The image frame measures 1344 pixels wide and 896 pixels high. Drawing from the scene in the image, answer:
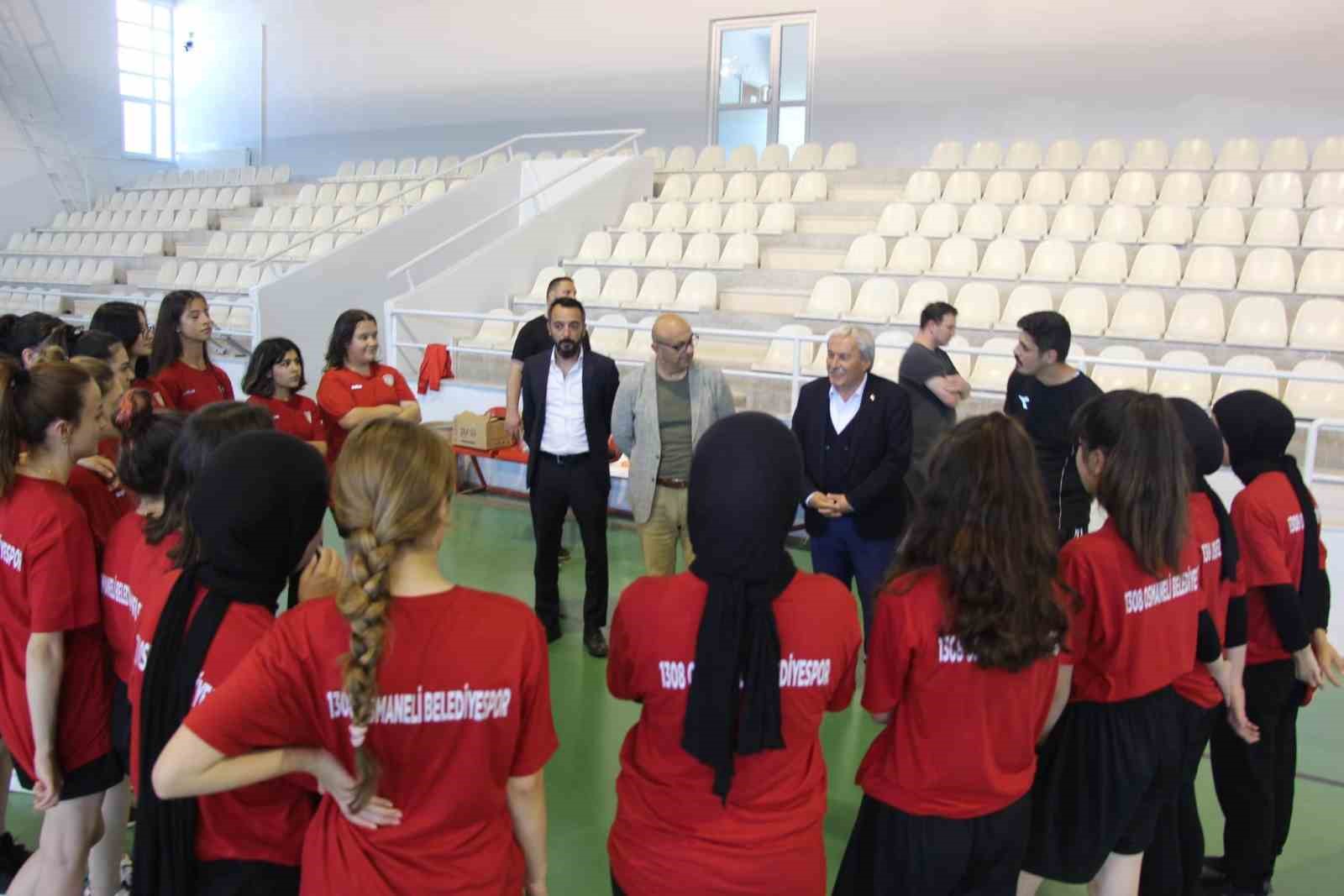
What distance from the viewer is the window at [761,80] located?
11867 millimetres

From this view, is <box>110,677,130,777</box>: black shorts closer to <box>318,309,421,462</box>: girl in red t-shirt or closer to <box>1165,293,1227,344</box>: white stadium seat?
<box>318,309,421,462</box>: girl in red t-shirt

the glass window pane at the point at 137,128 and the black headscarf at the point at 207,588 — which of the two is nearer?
the black headscarf at the point at 207,588

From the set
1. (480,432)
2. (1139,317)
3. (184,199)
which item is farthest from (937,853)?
(184,199)

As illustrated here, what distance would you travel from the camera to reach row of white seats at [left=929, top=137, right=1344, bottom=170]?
8.02 meters

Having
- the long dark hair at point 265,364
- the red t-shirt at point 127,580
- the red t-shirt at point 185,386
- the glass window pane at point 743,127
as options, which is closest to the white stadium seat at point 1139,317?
the long dark hair at point 265,364

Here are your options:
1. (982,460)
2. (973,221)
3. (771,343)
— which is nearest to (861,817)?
(982,460)

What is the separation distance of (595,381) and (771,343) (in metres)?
3.37

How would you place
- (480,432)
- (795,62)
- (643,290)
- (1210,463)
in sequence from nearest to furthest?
1. (1210,463)
2. (480,432)
3. (643,290)
4. (795,62)

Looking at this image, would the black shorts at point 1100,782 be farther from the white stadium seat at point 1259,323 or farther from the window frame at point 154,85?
the window frame at point 154,85

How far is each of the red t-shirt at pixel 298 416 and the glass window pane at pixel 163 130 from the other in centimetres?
1617

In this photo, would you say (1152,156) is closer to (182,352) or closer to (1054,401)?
(1054,401)

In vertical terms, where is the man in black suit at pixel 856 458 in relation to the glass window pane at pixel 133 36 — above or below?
below

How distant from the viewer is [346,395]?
12.4 ft

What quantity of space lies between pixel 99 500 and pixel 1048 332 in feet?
10.5
